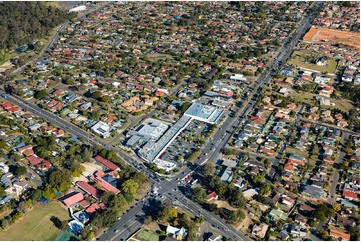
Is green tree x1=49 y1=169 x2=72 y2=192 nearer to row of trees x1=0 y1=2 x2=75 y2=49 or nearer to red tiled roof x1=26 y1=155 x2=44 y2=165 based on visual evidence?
red tiled roof x1=26 y1=155 x2=44 y2=165

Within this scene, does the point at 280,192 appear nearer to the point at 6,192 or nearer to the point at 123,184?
the point at 123,184

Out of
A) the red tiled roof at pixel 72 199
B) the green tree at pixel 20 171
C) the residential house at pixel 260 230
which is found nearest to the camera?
the residential house at pixel 260 230

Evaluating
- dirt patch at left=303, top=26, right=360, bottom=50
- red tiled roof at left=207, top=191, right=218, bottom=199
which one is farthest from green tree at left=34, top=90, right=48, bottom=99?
dirt patch at left=303, top=26, right=360, bottom=50

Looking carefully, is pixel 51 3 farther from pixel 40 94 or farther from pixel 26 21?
pixel 40 94

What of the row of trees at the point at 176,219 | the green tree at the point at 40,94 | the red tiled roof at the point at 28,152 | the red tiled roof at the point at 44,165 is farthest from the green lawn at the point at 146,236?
the green tree at the point at 40,94

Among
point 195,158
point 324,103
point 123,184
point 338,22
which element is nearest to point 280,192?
point 195,158

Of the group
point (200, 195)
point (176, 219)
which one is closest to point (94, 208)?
point (176, 219)

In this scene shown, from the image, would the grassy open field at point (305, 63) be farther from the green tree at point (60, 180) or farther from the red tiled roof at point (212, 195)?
the green tree at point (60, 180)
